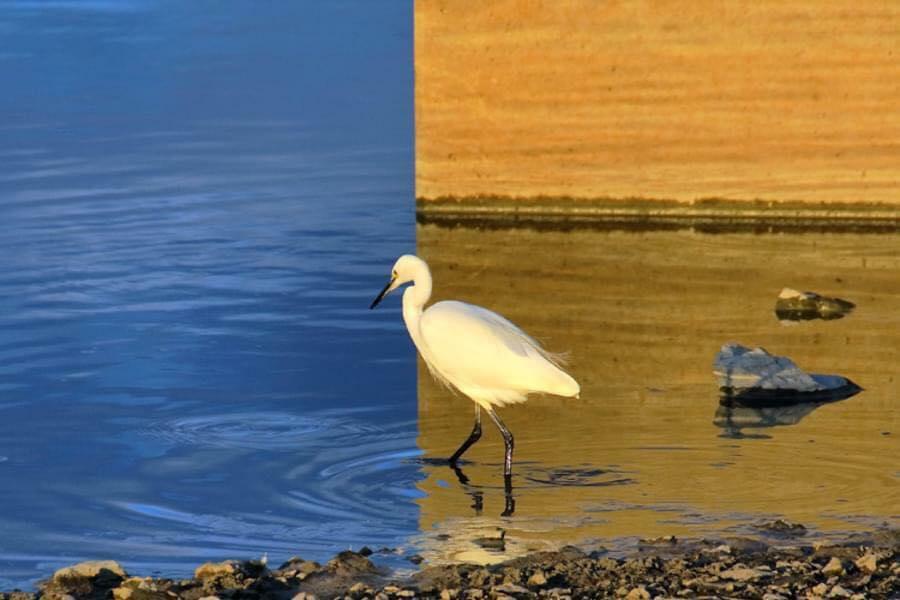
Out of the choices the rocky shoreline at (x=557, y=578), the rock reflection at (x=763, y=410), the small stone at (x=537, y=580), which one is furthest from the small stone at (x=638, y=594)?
the rock reflection at (x=763, y=410)

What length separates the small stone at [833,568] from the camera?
25.4 feet

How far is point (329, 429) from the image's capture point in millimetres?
10891

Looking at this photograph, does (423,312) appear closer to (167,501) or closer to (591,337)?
(167,501)

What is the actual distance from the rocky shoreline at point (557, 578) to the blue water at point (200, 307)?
1.75ft

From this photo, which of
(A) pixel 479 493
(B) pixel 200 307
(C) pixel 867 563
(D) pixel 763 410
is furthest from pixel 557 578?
(B) pixel 200 307

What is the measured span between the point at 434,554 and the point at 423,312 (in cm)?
215

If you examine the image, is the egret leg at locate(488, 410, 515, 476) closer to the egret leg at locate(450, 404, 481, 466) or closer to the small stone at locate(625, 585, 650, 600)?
the egret leg at locate(450, 404, 481, 466)

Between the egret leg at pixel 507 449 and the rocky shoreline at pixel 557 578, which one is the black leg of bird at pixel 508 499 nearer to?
the egret leg at pixel 507 449

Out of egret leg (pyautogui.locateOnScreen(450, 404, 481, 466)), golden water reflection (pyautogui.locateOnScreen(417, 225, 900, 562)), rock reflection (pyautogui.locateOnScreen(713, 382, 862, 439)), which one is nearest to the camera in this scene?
golden water reflection (pyautogui.locateOnScreen(417, 225, 900, 562))

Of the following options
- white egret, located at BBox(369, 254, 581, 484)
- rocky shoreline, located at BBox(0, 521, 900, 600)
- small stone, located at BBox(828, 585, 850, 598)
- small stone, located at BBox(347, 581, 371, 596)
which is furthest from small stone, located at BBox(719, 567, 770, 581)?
white egret, located at BBox(369, 254, 581, 484)

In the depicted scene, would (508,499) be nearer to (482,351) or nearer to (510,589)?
(482,351)

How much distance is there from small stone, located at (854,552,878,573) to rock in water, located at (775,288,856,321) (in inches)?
220

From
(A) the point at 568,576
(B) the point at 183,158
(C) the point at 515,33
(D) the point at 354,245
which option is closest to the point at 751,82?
(C) the point at 515,33

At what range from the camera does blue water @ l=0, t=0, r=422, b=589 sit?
9.43 meters
